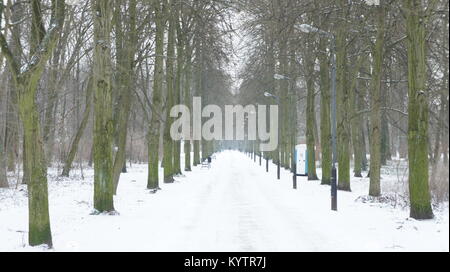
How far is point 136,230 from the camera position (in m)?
10.4

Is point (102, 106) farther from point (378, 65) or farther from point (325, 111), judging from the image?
point (325, 111)

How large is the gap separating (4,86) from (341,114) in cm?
1459

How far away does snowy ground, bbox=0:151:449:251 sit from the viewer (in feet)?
28.8

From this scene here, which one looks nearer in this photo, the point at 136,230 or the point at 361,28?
the point at 136,230

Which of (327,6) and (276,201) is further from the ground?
(327,6)

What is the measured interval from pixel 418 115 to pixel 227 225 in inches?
205

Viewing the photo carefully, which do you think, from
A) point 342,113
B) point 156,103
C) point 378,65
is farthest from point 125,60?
point 342,113

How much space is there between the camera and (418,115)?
11.3 metres

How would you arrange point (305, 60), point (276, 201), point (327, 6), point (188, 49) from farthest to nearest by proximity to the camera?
1. point (188, 49)
2. point (305, 60)
3. point (327, 6)
4. point (276, 201)

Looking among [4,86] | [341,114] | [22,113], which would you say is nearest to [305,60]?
[341,114]

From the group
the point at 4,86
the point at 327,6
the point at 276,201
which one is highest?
the point at 327,6

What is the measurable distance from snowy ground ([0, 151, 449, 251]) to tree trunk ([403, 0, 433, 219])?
0.56 m

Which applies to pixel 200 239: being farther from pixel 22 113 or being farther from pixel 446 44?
pixel 446 44

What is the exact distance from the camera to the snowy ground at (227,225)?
877cm
